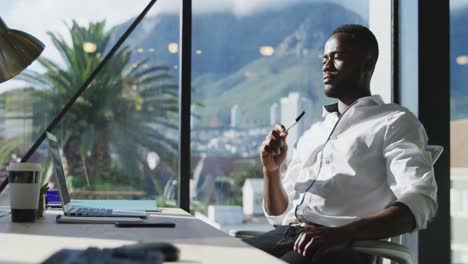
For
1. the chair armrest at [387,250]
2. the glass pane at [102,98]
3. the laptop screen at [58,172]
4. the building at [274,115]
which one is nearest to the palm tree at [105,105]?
the glass pane at [102,98]

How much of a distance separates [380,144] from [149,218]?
844 millimetres

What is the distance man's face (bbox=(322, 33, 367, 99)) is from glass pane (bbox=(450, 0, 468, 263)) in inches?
46.4

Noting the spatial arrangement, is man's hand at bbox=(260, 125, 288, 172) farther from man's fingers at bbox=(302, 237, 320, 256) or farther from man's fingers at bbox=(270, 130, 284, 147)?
man's fingers at bbox=(302, 237, 320, 256)

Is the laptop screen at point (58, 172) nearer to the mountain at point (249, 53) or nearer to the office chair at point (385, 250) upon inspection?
the office chair at point (385, 250)

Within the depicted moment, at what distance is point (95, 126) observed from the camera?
3590mm

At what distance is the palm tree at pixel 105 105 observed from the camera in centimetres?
355

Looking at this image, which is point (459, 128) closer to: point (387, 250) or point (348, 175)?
point (348, 175)

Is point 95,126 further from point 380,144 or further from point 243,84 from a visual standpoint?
point 380,144

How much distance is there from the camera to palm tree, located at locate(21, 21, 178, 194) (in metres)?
3.55

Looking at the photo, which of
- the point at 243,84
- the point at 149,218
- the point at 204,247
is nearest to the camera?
the point at 204,247

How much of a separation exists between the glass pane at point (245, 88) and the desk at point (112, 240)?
59.2 inches

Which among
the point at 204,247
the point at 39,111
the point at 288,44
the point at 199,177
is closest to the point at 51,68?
the point at 39,111

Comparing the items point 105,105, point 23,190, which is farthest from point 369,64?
point 105,105

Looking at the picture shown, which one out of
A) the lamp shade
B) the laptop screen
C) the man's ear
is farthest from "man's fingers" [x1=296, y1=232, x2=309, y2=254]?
the lamp shade
